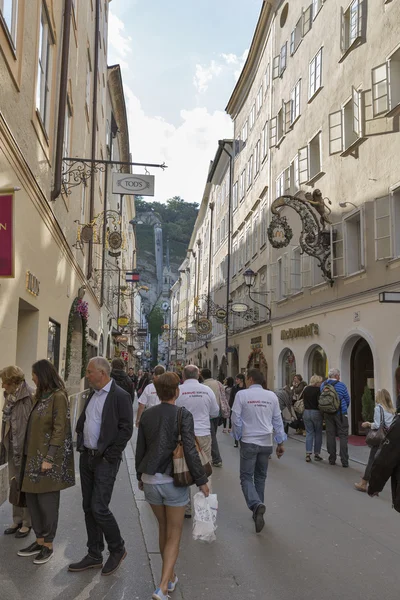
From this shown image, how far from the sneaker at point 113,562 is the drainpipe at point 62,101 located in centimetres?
837

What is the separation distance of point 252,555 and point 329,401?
21.0 feet

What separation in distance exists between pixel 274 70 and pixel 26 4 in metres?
21.2

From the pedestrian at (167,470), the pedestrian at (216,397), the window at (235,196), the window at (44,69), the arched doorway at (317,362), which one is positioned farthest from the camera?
the window at (235,196)

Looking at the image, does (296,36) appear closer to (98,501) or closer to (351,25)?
(351,25)

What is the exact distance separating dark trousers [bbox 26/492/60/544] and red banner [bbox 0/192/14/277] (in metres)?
2.36

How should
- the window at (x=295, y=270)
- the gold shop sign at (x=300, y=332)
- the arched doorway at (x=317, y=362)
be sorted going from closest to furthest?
the arched doorway at (x=317, y=362) < the gold shop sign at (x=300, y=332) < the window at (x=295, y=270)

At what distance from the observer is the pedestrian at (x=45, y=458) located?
525 cm

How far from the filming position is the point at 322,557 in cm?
568

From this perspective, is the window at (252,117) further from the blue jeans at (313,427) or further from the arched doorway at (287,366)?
the blue jeans at (313,427)

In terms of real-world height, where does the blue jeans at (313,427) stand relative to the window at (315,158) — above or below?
below

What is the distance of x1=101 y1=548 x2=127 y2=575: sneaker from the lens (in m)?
4.96

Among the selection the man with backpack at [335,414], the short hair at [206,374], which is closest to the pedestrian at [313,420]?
the man with backpack at [335,414]

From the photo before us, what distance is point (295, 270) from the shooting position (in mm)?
22969

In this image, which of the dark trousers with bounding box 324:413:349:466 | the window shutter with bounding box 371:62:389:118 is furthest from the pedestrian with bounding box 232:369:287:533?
the window shutter with bounding box 371:62:389:118
